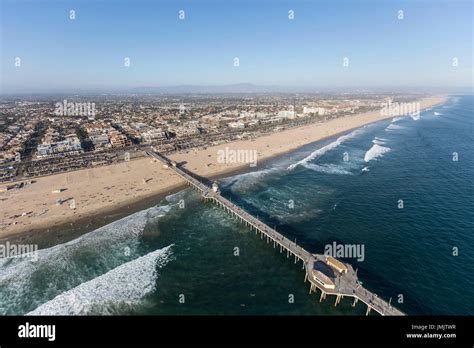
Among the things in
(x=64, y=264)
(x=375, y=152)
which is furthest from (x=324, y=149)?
(x=64, y=264)

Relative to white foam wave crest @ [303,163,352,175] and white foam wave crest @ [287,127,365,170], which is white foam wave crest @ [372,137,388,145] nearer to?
white foam wave crest @ [287,127,365,170]

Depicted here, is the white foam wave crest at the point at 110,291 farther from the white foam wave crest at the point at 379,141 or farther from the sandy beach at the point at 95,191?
the white foam wave crest at the point at 379,141

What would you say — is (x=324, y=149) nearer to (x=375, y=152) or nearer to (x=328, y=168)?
(x=375, y=152)

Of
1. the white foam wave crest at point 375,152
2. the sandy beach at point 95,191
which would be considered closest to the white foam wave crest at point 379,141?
the white foam wave crest at point 375,152

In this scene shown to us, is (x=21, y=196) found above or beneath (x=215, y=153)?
beneath
